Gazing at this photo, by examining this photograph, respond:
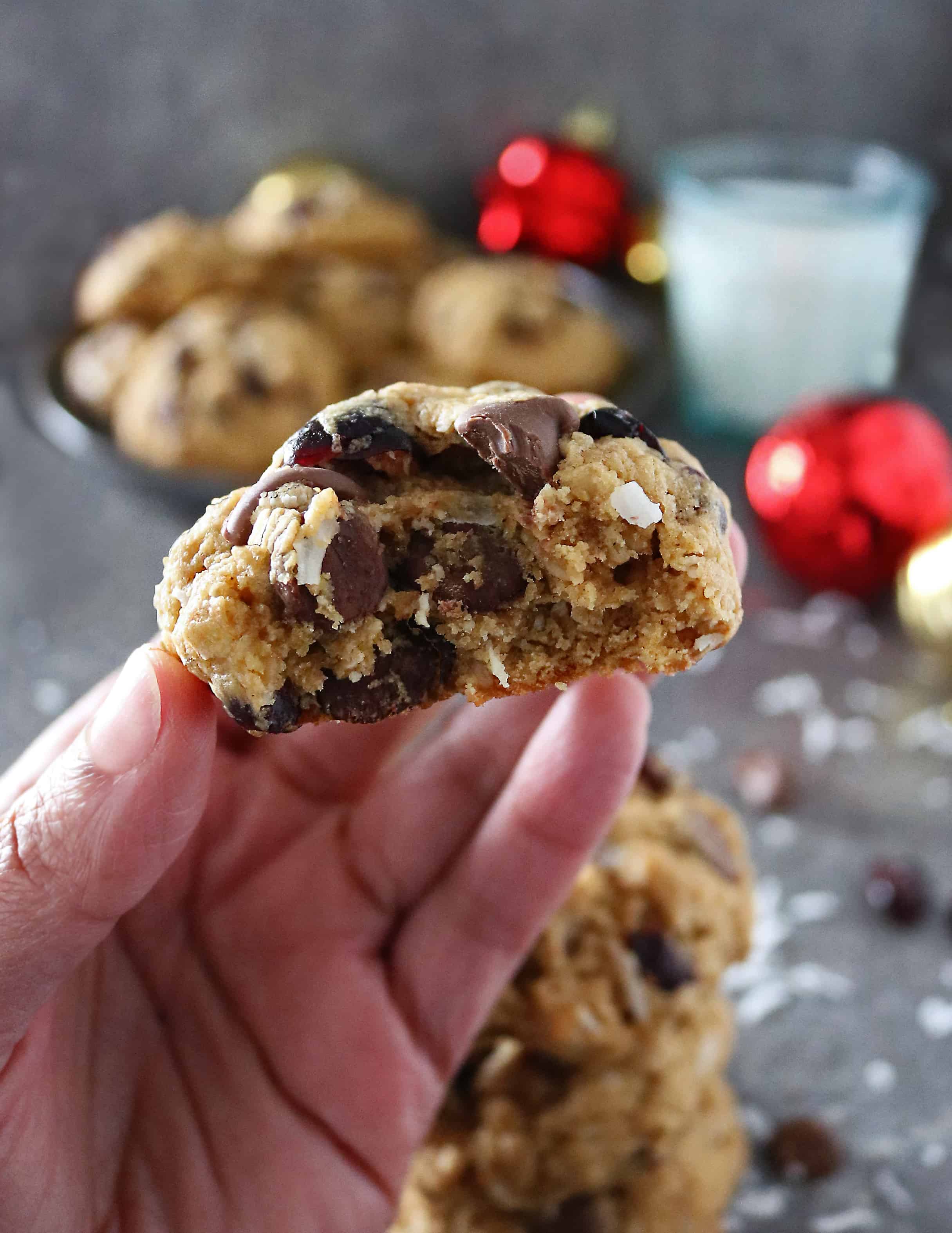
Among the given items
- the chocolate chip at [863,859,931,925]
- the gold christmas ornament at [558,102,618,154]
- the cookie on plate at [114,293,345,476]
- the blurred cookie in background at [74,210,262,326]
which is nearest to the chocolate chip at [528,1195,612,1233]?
the chocolate chip at [863,859,931,925]

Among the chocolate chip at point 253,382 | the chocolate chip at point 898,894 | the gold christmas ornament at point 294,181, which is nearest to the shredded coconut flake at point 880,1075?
the chocolate chip at point 898,894

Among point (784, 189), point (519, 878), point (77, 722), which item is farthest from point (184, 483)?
point (784, 189)

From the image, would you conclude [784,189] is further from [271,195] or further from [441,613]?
[441,613]

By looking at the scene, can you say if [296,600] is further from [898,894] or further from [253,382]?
[253,382]

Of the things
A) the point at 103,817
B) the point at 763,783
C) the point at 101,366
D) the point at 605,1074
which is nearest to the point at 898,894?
the point at 763,783

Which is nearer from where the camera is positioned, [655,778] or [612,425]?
[612,425]

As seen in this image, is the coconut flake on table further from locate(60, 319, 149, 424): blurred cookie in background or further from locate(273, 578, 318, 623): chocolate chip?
locate(60, 319, 149, 424): blurred cookie in background
